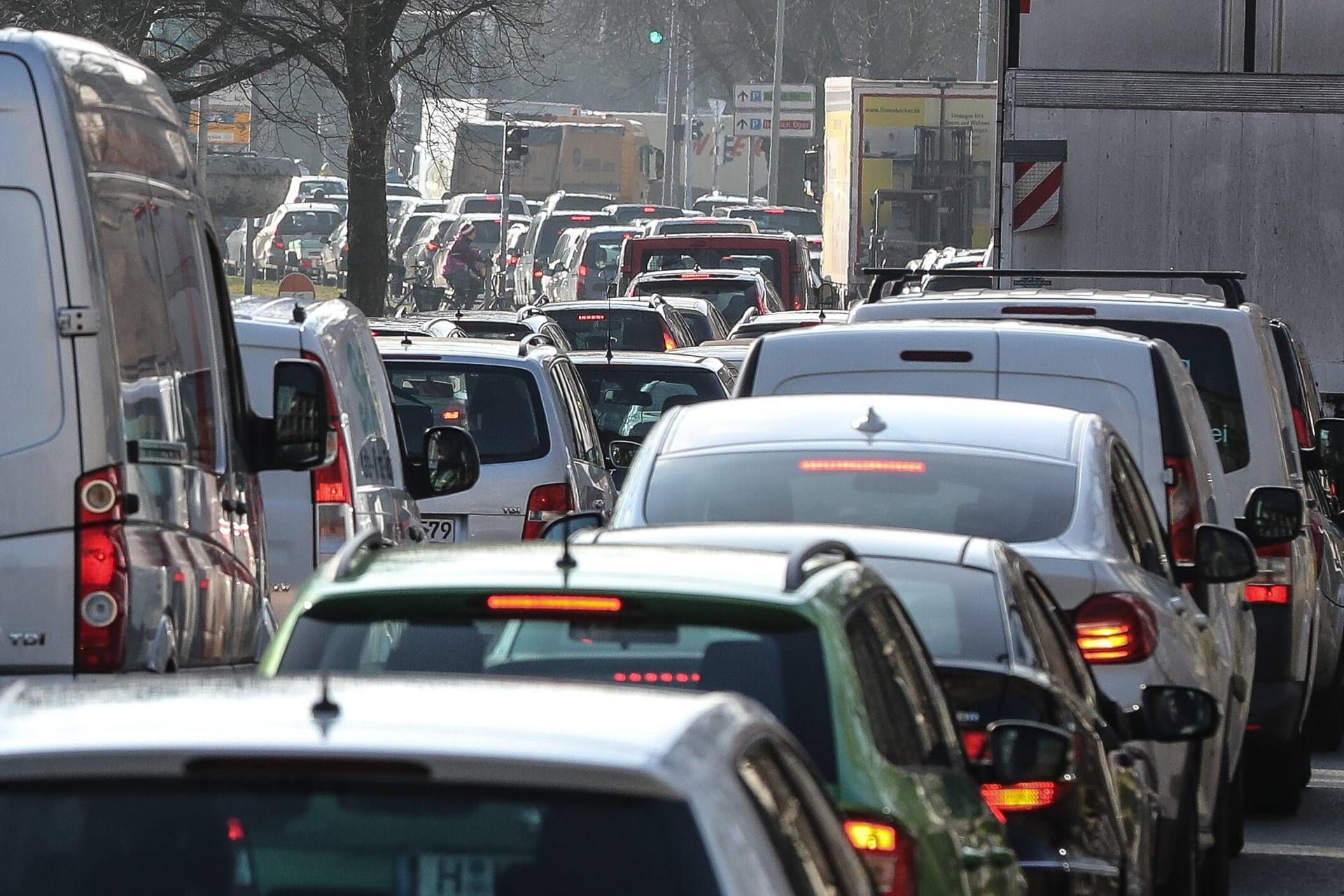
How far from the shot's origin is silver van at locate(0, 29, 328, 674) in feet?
20.9

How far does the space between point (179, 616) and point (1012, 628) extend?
2243 millimetres

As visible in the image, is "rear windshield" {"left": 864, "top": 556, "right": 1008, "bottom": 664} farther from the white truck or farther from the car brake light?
the white truck

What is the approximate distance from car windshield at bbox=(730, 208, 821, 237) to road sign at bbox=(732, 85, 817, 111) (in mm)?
9364

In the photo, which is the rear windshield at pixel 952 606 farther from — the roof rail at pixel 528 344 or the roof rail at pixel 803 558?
the roof rail at pixel 528 344

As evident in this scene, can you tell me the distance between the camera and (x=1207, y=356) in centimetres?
1013

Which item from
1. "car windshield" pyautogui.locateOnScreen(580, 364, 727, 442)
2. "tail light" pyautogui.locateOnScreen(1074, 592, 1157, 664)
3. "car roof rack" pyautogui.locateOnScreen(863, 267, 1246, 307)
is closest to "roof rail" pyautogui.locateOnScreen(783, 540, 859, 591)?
"tail light" pyautogui.locateOnScreen(1074, 592, 1157, 664)

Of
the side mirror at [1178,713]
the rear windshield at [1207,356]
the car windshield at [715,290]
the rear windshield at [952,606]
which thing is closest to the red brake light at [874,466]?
the side mirror at [1178,713]

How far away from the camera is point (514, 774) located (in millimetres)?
2912

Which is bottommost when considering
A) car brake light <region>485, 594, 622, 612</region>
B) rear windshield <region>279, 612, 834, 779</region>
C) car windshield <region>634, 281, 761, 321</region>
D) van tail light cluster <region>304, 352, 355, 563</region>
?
car windshield <region>634, 281, 761, 321</region>

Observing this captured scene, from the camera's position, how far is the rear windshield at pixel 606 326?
23312 millimetres

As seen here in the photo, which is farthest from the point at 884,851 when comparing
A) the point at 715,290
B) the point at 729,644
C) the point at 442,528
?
the point at 715,290

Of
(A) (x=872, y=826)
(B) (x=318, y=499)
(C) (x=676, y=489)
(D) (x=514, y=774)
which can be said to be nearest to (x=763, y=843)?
(D) (x=514, y=774)

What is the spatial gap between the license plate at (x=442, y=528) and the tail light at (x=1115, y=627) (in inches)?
230

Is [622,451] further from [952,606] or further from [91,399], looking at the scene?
[952,606]
